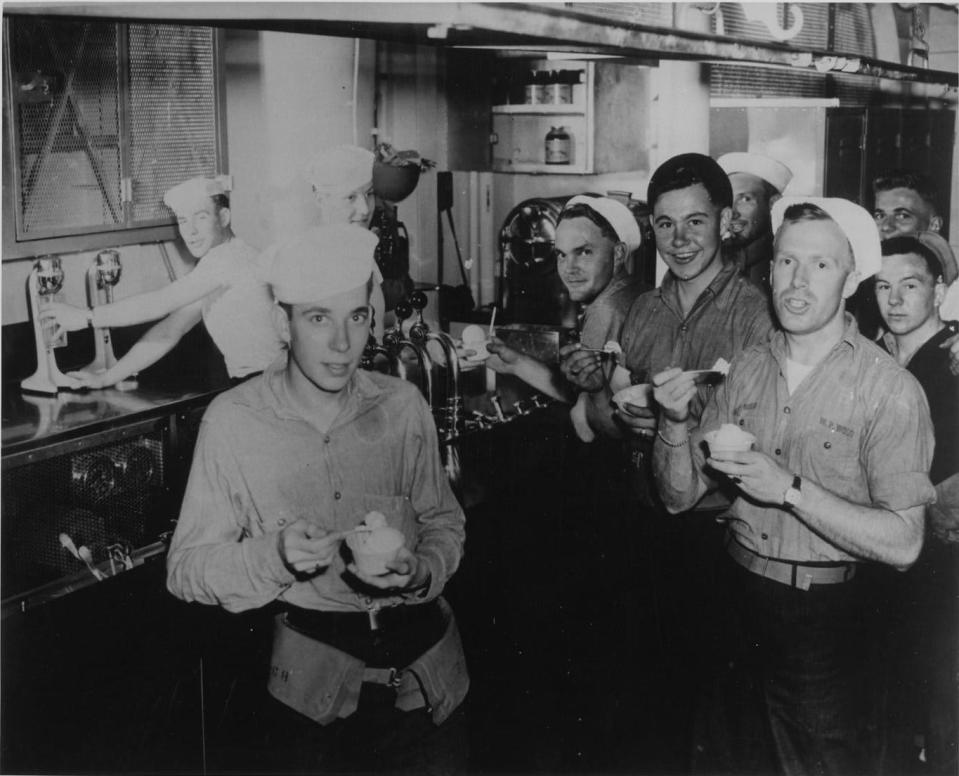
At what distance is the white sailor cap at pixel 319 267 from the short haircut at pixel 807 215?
0.89 m

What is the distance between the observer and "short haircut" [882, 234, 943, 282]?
8.11ft

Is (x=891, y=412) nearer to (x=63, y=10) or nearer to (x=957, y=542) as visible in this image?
(x=957, y=542)

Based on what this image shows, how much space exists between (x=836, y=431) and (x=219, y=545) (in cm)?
126

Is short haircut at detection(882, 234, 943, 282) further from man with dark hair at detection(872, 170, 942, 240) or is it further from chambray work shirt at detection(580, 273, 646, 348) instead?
chambray work shirt at detection(580, 273, 646, 348)

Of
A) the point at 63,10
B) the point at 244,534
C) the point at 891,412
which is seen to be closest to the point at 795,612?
the point at 891,412

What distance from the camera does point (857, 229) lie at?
211 cm

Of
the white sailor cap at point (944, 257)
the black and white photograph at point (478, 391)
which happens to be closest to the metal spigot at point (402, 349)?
the black and white photograph at point (478, 391)

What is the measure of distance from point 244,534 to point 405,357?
1155 mm

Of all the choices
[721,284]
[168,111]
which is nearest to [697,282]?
[721,284]

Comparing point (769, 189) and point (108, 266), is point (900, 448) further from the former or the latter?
point (108, 266)

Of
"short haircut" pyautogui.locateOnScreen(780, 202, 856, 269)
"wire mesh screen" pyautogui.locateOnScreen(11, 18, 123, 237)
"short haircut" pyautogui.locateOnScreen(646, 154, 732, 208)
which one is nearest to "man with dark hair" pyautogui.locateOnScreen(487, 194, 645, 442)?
"short haircut" pyautogui.locateOnScreen(646, 154, 732, 208)

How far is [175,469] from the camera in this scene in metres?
2.77

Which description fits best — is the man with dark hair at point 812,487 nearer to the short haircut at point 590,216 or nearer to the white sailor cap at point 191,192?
the short haircut at point 590,216

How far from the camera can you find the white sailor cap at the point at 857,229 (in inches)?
82.7
